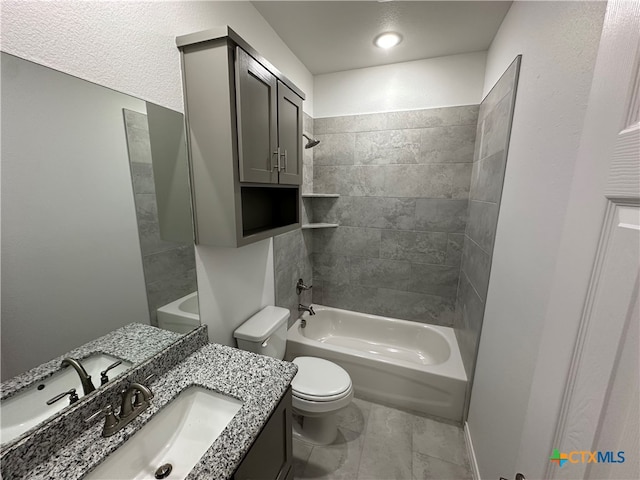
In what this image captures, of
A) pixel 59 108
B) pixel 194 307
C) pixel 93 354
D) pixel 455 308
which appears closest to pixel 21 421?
pixel 93 354

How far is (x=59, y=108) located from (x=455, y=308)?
2774 mm

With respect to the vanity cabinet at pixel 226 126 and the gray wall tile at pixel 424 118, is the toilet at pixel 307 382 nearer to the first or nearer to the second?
the vanity cabinet at pixel 226 126

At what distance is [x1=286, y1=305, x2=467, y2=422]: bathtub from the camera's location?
73.0 inches

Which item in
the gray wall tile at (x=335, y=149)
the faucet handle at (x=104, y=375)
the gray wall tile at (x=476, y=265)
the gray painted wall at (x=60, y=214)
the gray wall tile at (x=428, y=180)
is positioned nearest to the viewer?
the gray painted wall at (x=60, y=214)

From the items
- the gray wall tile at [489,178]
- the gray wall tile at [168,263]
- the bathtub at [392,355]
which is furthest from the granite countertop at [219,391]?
the gray wall tile at [489,178]

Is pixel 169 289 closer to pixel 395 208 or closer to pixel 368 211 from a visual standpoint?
pixel 368 211

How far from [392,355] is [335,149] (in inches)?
82.3

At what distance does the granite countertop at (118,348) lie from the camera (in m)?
0.68

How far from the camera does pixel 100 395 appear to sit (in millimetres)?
827

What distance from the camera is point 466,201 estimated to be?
7.15 feet

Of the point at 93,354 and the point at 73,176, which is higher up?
the point at 73,176

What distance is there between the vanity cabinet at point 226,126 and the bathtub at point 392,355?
4.38 ft

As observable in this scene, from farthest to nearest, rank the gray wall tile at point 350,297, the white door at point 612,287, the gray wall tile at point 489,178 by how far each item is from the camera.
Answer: the gray wall tile at point 350,297
the gray wall tile at point 489,178
the white door at point 612,287

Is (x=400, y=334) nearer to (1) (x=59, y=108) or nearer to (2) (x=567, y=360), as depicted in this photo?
(2) (x=567, y=360)
